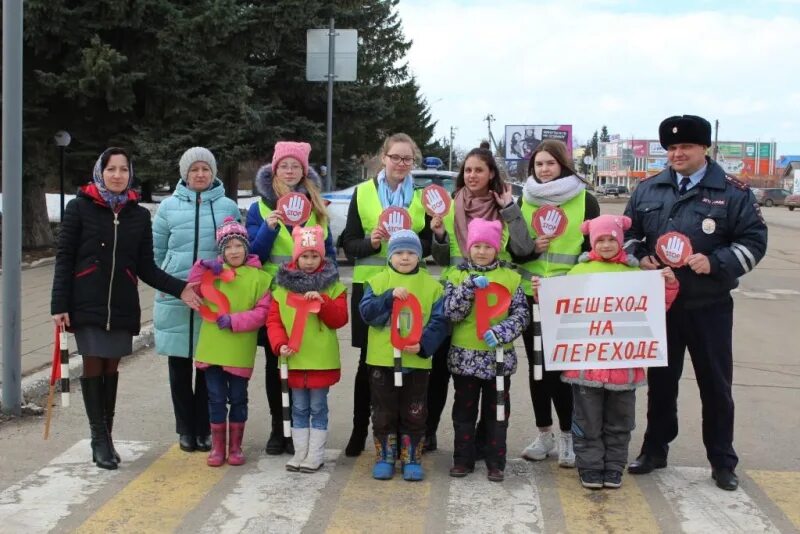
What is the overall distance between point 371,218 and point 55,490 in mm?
2324

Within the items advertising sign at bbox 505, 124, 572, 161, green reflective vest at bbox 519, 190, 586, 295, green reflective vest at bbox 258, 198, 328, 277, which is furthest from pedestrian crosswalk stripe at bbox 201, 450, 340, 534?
advertising sign at bbox 505, 124, 572, 161

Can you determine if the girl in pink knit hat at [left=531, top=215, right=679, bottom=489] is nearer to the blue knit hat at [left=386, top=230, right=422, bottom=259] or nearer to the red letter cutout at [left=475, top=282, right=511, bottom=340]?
the red letter cutout at [left=475, top=282, right=511, bottom=340]

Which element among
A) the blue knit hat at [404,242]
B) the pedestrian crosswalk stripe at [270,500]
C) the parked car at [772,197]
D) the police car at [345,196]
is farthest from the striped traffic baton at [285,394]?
the parked car at [772,197]

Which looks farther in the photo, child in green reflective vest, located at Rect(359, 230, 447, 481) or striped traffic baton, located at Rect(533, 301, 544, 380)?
striped traffic baton, located at Rect(533, 301, 544, 380)

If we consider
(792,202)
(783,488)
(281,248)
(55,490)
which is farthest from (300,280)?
(792,202)

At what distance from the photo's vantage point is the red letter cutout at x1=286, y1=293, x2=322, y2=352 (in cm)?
476

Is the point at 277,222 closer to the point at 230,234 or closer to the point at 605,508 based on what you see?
the point at 230,234

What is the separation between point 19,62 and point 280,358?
299cm

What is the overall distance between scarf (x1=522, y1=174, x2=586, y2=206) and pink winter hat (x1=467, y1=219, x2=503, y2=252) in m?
0.40

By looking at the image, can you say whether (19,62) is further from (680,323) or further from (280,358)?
(680,323)

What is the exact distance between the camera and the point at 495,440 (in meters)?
4.78

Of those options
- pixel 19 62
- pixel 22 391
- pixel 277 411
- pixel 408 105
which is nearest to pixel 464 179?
pixel 277 411

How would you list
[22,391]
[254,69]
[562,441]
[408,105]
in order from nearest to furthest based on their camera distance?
1. [562,441]
2. [22,391]
3. [254,69]
4. [408,105]

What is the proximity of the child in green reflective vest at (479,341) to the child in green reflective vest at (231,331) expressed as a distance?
3.76 feet
